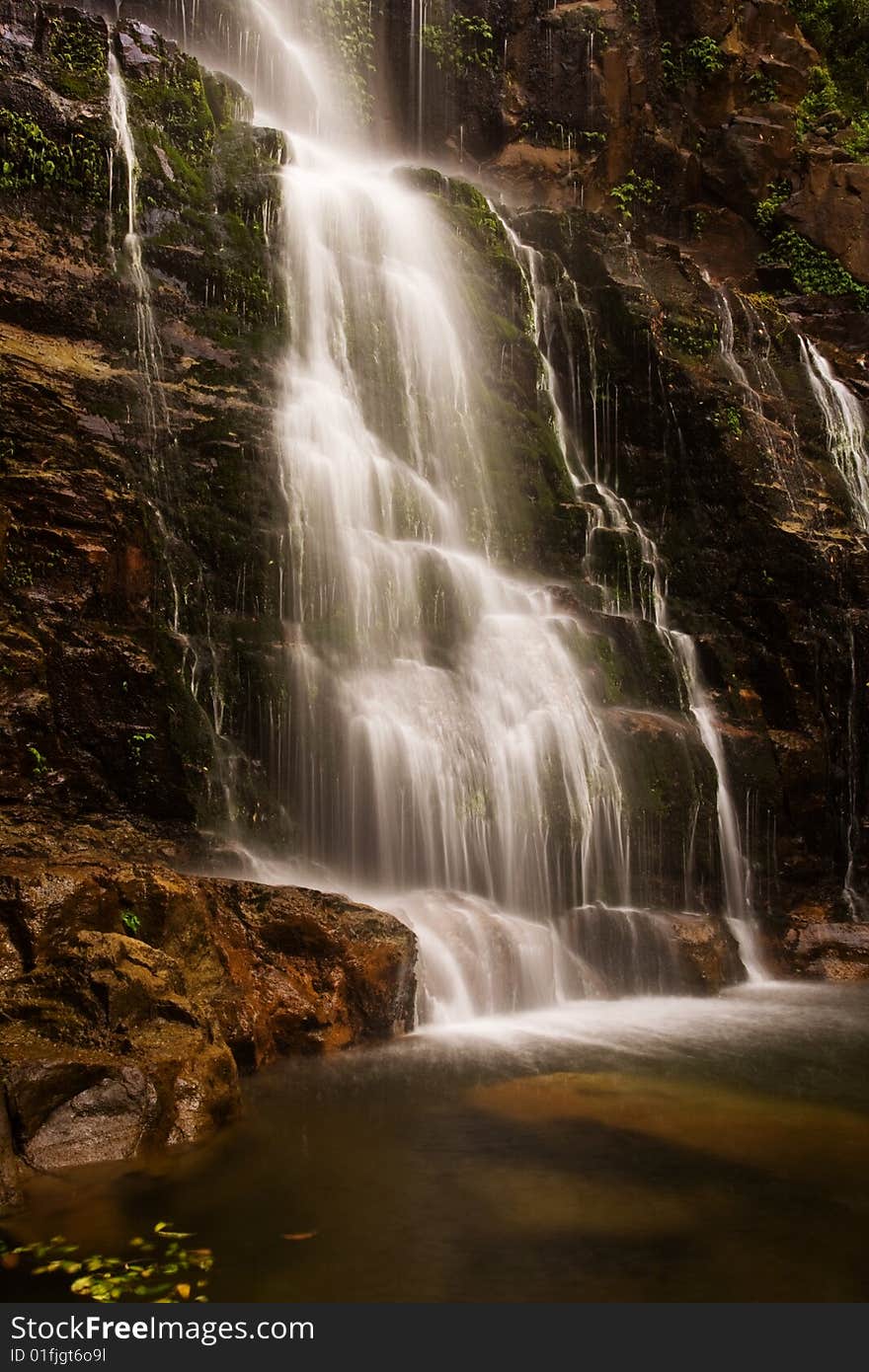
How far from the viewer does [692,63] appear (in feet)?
91.5

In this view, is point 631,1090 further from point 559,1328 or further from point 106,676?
point 106,676

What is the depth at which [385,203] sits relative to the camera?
2039 cm

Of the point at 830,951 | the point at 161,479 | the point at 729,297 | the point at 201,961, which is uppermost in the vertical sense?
the point at 729,297

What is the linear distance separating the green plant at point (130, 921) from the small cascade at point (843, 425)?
1643cm

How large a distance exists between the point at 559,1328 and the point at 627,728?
1054 centimetres

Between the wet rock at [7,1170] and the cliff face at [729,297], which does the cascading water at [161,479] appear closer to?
the wet rock at [7,1170]

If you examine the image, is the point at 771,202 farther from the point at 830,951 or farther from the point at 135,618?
the point at 135,618

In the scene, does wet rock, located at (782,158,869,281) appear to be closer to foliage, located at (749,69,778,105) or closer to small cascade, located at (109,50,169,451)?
foliage, located at (749,69,778,105)

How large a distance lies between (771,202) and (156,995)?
86.4 ft

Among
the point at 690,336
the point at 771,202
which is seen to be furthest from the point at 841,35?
the point at 690,336

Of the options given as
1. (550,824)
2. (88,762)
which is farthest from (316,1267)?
(550,824)

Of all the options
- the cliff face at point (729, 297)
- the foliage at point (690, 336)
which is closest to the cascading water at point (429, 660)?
the cliff face at point (729, 297)

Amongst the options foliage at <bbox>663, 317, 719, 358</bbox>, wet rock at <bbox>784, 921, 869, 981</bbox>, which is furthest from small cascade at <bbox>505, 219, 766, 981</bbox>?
foliage at <bbox>663, 317, 719, 358</bbox>

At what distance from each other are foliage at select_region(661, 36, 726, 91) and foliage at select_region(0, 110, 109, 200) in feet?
61.7
